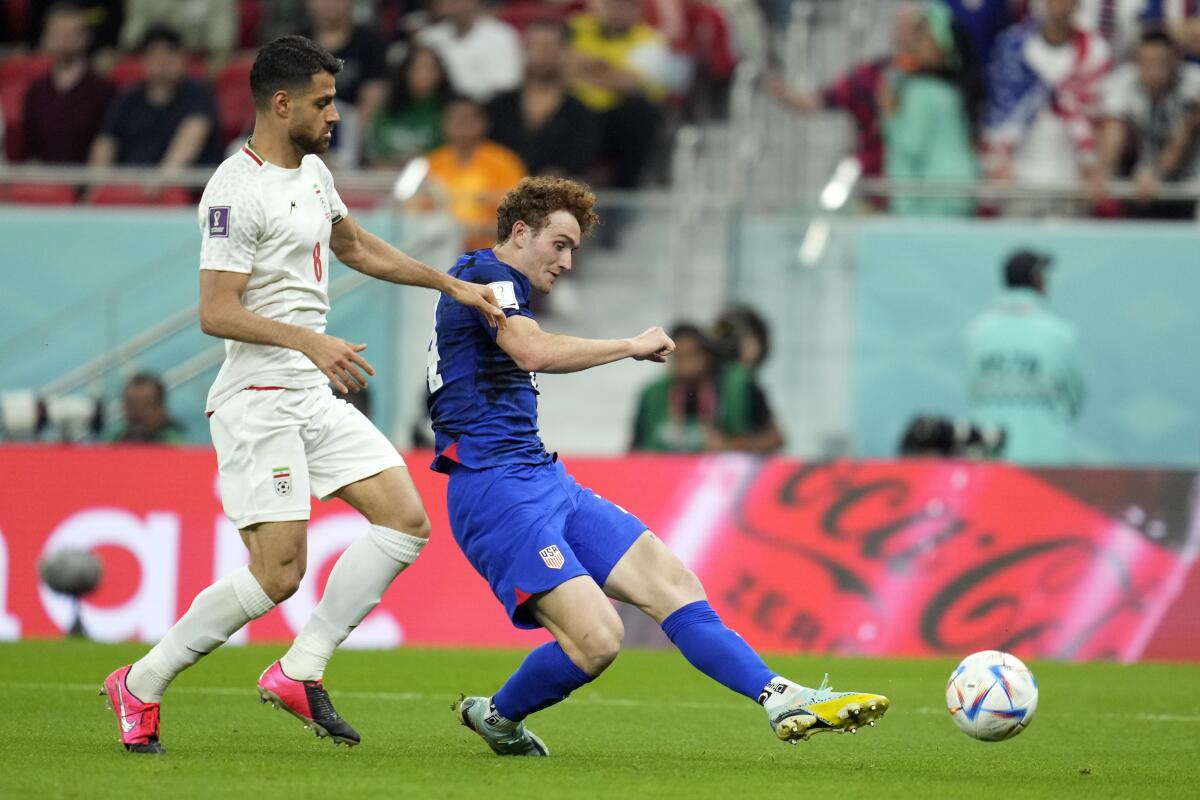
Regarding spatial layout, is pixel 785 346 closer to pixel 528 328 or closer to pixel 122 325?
pixel 122 325

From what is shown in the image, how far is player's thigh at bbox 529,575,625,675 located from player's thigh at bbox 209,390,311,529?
0.93m

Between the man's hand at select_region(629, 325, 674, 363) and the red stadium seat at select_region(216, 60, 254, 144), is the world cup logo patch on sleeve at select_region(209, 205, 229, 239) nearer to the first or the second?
the man's hand at select_region(629, 325, 674, 363)

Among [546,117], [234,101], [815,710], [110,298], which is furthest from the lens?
[234,101]

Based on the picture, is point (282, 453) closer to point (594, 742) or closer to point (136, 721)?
point (136, 721)

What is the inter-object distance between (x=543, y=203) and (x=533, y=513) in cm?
106

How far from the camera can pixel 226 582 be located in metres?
6.68

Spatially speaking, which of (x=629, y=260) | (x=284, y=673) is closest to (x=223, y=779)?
(x=284, y=673)

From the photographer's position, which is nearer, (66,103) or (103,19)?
(66,103)

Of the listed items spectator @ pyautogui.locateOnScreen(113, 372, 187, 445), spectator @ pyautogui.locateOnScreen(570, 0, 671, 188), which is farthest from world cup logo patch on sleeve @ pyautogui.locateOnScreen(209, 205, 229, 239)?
spectator @ pyautogui.locateOnScreen(570, 0, 671, 188)

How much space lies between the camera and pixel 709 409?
12.9 m

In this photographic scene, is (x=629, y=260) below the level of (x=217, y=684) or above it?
above

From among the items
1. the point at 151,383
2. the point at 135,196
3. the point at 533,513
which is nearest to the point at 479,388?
the point at 533,513

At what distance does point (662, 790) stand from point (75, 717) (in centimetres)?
294

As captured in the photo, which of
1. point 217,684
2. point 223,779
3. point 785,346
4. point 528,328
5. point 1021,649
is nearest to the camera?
point 223,779
